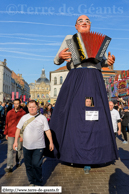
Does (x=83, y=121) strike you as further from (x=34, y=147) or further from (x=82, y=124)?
(x=34, y=147)

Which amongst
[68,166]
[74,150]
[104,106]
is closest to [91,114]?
[104,106]

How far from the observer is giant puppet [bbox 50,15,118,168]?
157 inches

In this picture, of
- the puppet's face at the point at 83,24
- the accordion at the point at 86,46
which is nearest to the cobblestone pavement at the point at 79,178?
the accordion at the point at 86,46

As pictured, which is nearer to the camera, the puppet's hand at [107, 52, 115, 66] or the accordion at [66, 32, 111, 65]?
the accordion at [66, 32, 111, 65]

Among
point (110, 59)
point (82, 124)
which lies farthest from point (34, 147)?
point (110, 59)

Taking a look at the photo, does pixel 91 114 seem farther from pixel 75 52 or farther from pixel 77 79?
pixel 75 52

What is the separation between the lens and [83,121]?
4.10 m

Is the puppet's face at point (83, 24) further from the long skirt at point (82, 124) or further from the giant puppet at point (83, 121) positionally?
the long skirt at point (82, 124)

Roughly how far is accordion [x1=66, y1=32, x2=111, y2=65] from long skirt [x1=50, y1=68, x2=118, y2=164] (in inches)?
14.2

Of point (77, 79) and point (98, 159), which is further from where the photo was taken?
point (77, 79)

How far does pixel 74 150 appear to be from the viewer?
4.00m

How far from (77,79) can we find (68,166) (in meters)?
2.20

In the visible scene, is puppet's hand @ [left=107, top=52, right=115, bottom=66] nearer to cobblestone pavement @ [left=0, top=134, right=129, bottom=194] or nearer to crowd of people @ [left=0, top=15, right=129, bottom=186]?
crowd of people @ [left=0, top=15, right=129, bottom=186]

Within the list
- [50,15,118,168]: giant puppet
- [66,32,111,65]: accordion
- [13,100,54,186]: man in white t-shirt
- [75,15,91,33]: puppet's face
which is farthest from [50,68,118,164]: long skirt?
[75,15,91,33]: puppet's face
